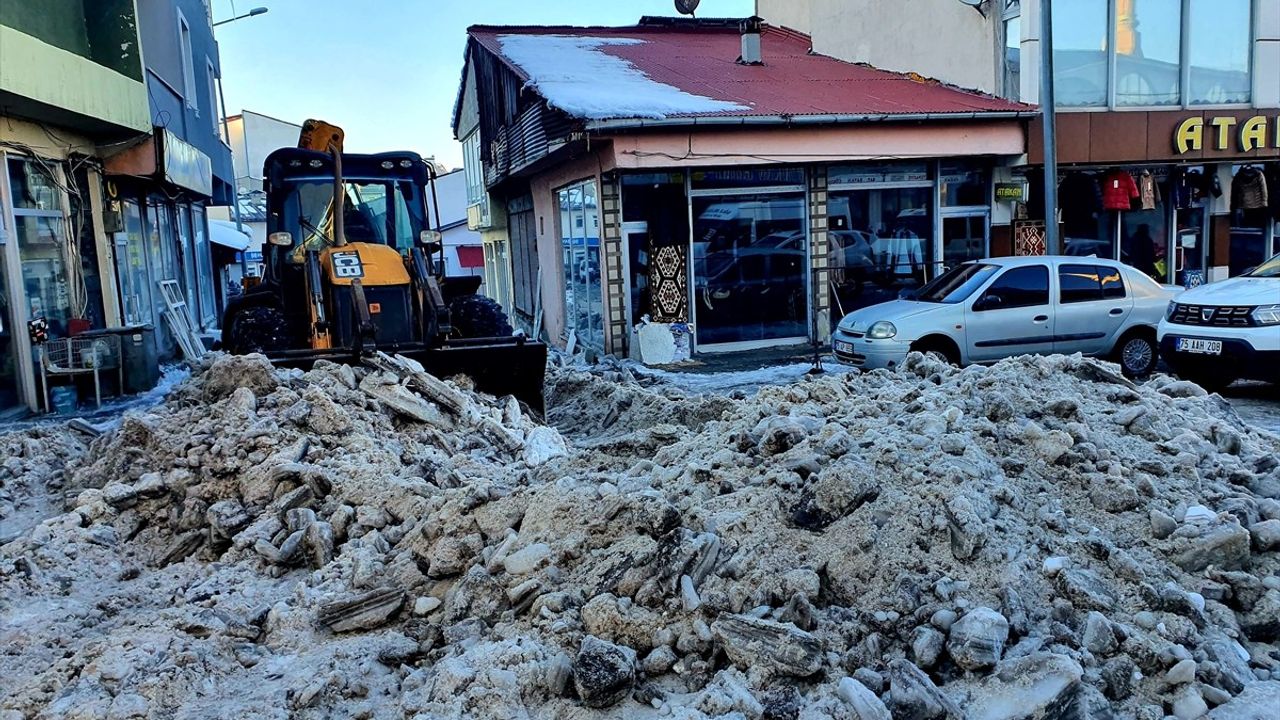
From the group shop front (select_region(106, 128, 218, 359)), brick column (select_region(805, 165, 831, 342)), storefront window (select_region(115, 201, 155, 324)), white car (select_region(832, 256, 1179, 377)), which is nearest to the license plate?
white car (select_region(832, 256, 1179, 377))

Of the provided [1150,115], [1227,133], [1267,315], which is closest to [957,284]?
[1267,315]

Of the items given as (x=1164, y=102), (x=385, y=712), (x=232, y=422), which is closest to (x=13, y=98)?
(x=232, y=422)

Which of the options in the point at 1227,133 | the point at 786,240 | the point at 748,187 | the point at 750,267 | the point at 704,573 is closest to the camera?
the point at 704,573

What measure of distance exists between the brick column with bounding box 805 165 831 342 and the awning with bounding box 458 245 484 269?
30335 millimetres

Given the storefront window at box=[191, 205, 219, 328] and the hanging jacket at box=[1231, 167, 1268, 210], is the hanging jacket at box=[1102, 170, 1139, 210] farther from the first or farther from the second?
the storefront window at box=[191, 205, 219, 328]

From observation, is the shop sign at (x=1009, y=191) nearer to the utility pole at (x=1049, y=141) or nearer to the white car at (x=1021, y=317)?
the utility pole at (x=1049, y=141)

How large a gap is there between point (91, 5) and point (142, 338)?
450cm

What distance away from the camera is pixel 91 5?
12336 millimetres

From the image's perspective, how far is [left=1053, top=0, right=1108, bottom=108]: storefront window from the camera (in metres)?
15.6

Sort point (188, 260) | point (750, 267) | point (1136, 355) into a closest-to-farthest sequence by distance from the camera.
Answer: point (1136, 355) → point (750, 267) → point (188, 260)

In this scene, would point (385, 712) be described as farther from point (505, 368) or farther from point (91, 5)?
point (91, 5)

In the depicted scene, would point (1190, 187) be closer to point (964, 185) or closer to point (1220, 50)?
point (1220, 50)

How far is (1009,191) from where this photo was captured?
15.4 meters

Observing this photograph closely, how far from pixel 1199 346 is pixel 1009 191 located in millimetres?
5790
